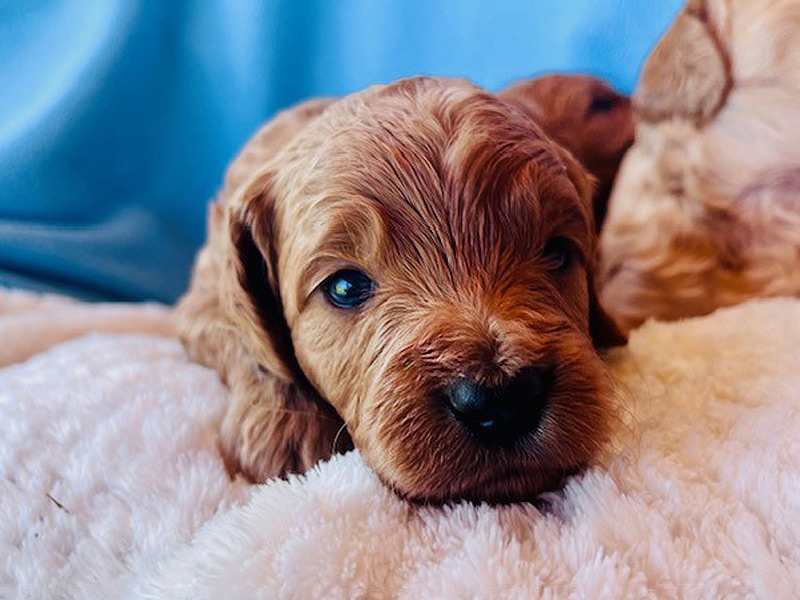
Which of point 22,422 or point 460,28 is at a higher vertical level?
point 460,28

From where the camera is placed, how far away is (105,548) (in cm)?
119

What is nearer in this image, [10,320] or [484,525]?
[484,525]

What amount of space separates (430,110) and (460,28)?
→ 0.92 m

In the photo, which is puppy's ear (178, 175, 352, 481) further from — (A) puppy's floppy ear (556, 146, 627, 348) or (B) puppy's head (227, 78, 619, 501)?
(A) puppy's floppy ear (556, 146, 627, 348)

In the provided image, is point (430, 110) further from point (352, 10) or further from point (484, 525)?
point (352, 10)

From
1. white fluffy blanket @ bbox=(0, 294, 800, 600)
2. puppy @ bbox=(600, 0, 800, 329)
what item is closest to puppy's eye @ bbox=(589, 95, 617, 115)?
puppy @ bbox=(600, 0, 800, 329)

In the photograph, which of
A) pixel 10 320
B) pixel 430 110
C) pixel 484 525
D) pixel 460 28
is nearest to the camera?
pixel 484 525

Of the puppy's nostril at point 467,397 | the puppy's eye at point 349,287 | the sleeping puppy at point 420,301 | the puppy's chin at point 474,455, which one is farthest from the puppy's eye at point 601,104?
the puppy's nostril at point 467,397

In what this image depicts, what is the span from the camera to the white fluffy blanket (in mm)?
996

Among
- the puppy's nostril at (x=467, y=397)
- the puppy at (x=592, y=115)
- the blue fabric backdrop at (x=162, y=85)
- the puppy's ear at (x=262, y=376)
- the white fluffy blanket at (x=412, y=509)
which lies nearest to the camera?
the white fluffy blanket at (x=412, y=509)

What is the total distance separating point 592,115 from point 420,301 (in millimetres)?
1453

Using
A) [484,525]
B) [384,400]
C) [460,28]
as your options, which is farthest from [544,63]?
[484,525]

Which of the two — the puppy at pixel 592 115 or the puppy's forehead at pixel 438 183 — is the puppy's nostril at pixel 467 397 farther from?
the puppy at pixel 592 115

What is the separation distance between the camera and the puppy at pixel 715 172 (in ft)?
6.78
